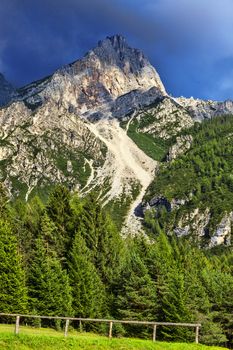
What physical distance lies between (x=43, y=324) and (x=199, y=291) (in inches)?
976

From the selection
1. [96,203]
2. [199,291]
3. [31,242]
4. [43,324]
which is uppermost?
[96,203]

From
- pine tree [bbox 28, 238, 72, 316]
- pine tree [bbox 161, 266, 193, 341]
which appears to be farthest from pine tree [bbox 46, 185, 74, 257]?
pine tree [bbox 161, 266, 193, 341]

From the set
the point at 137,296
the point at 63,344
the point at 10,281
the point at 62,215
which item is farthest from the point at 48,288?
the point at 63,344

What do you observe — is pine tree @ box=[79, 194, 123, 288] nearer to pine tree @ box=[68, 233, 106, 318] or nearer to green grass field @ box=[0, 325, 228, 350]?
pine tree @ box=[68, 233, 106, 318]

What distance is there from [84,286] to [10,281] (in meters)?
10.7

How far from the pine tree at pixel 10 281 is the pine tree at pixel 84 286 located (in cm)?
792

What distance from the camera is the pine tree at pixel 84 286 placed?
202ft

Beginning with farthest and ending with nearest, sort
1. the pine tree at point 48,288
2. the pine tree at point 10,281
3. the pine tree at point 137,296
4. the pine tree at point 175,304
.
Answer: the pine tree at point 137,296 < the pine tree at point 175,304 < the pine tree at point 48,288 < the pine tree at point 10,281

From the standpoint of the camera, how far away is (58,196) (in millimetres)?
78750

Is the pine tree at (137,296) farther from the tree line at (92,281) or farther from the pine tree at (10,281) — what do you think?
the pine tree at (10,281)

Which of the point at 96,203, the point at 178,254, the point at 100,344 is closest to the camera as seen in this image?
the point at 100,344

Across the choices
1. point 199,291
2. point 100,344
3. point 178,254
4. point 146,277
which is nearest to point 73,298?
point 146,277

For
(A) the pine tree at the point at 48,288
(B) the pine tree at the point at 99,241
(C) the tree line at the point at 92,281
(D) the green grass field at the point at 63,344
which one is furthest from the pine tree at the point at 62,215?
(D) the green grass field at the point at 63,344

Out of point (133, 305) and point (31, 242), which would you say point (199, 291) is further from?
point (31, 242)
